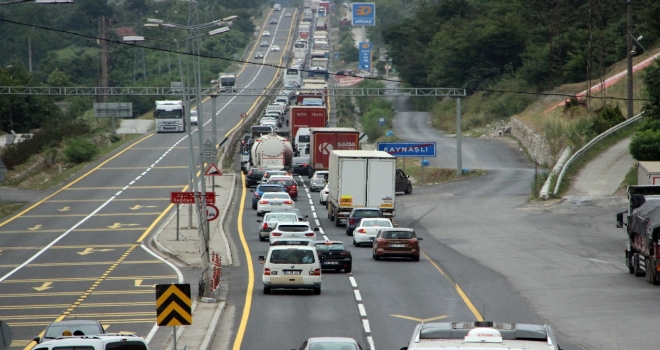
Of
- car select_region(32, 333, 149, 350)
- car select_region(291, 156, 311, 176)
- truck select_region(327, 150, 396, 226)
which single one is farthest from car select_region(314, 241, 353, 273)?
car select_region(291, 156, 311, 176)

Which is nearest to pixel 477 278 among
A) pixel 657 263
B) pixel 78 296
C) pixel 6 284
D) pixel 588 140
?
pixel 657 263

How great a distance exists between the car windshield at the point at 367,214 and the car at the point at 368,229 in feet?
9.53

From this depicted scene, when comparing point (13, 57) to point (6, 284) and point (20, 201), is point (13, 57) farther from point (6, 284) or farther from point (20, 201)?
point (6, 284)

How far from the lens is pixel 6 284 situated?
3412 cm

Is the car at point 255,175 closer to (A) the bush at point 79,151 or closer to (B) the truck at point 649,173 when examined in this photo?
(A) the bush at point 79,151

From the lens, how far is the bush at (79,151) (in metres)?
79.0

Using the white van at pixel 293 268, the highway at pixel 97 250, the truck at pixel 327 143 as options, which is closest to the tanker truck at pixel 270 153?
the truck at pixel 327 143

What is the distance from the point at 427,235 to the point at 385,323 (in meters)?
22.9

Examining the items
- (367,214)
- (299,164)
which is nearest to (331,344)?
(367,214)

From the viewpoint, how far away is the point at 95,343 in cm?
1491

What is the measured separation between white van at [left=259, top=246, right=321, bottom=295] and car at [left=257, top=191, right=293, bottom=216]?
22781mm

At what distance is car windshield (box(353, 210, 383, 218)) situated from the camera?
46.5 m

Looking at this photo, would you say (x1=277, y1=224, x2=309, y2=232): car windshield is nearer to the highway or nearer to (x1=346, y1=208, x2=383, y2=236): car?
the highway

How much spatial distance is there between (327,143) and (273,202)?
48.0ft
